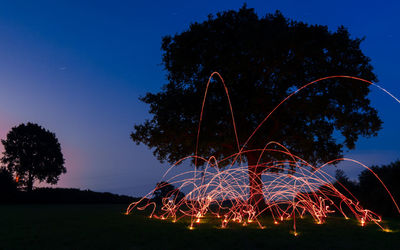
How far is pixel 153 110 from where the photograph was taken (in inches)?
802

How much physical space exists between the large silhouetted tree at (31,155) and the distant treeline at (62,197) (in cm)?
1317

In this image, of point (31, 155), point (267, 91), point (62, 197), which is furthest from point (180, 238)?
point (31, 155)

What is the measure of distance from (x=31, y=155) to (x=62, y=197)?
15541mm

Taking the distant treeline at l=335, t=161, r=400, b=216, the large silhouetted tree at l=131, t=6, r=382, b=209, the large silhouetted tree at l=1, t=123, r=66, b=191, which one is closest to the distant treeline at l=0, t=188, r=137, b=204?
the large silhouetted tree at l=1, t=123, r=66, b=191

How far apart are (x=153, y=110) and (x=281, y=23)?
9.86m

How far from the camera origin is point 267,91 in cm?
1942

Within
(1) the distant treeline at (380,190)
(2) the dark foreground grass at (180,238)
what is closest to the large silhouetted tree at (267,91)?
(1) the distant treeline at (380,190)

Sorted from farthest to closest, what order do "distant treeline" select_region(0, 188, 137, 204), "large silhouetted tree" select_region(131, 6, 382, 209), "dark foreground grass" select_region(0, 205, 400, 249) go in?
"distant treeline" select_region(0, 188, 137, 204) < "large silhouetted tree" select_region(131, 6, 382, 209) < "dark foreground grass" select_region(0, 205, 400, 249)

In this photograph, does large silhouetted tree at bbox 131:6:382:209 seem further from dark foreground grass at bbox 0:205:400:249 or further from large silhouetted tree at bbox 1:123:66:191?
large silhouetted tree at bbox 1:123:66:191

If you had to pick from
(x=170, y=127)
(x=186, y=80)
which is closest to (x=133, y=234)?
(x=170, y=127)

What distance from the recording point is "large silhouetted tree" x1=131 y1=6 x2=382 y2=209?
18031 mm

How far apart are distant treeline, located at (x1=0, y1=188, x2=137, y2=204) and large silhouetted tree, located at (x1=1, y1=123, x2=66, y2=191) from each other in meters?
13.2

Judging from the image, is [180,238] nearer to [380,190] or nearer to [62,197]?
[380,190]

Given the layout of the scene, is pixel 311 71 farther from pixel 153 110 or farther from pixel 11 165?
Answer: pixel 11 165
